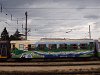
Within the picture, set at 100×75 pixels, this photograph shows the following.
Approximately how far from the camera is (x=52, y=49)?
40.8 meters

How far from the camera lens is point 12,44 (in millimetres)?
41531

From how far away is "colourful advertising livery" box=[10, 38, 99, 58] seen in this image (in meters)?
40.7

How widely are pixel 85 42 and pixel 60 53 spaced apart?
3.99m

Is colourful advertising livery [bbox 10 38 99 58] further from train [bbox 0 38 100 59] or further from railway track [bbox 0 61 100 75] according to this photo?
railway track [bbox 0 61 100 75]

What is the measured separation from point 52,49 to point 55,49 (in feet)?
1.44

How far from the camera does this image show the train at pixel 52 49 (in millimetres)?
40656

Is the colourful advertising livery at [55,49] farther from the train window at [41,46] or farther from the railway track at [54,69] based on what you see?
the railway track at [54,69]

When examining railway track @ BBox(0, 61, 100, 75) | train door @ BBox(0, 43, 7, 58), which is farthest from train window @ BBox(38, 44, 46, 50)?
railway track @ BBox(0, 61, 100, 75)

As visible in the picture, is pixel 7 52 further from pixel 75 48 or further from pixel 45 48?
pixel 75 48

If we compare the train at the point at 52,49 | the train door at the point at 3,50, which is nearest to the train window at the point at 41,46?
the train at the point at 52,49

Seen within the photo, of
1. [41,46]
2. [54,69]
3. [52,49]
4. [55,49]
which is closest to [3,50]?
[41,46]

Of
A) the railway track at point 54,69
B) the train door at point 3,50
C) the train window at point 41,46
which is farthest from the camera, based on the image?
the train door at point 3,50

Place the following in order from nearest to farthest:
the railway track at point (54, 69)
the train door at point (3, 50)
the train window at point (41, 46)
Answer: the railway track at point (54, 69), the train window at point (41, 46), the train door at point (3, 50)

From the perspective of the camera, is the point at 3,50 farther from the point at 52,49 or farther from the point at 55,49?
A: the point at 55,49
